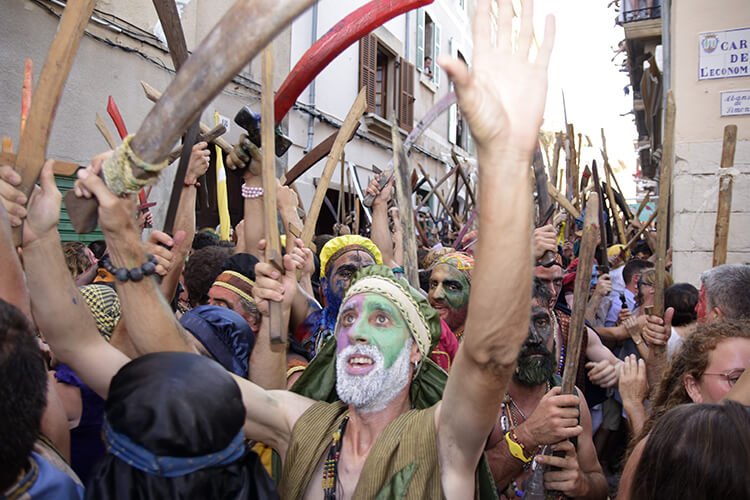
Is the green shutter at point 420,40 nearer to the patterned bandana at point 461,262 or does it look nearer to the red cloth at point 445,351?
the patterned bandana at point 461,262

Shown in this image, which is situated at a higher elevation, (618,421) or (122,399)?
(122,399)

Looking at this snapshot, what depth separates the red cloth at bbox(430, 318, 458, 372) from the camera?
2.85m

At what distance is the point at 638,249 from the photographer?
25.6 ft

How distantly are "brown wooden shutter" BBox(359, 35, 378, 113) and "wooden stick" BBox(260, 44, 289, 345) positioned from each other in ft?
37.4

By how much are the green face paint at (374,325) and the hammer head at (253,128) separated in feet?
2.27

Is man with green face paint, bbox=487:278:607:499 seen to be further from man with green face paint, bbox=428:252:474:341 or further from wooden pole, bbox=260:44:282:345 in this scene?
wooden pole, bbox=260:44:282:345

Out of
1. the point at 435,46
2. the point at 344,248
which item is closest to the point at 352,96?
the point at 435,46

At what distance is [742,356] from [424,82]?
15564 millimetres

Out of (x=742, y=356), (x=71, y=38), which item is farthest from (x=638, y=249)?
(x=71, y=38)

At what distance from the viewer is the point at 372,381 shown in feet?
6.50

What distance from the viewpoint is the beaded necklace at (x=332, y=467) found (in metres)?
1.88

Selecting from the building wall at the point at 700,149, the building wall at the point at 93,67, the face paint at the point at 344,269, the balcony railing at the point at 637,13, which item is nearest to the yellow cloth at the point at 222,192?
the face paint at the point at 344,269

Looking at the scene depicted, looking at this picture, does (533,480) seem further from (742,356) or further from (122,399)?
(122,399)

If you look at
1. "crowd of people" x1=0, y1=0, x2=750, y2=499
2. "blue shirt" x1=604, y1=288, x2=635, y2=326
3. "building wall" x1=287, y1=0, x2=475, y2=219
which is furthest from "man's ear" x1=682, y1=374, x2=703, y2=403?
"building wall" x1=287, y1=0, x2=475, y2=219
